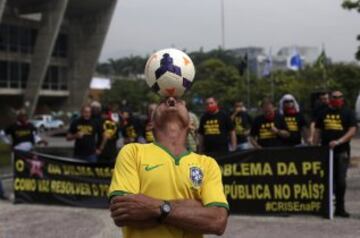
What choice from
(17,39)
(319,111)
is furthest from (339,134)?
(17,39)

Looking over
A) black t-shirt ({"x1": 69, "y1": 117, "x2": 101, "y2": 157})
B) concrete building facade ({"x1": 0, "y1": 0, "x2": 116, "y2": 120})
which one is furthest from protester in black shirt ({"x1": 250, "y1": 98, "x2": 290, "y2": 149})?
concrete building facade ({"x1": 0, "y1": 0, "x2": 116, "y2": 120})

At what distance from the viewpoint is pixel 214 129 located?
10406 mm

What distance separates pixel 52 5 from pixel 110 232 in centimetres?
5324

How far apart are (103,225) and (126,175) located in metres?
5.93

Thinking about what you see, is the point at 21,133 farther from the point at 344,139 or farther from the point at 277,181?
the point at 344,139

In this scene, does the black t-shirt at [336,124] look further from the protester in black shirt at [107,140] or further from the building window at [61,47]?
the building window at [61,47]

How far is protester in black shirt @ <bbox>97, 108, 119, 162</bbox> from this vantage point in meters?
11.6

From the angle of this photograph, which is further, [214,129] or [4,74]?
[4,74]

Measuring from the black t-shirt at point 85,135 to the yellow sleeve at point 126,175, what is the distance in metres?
8.48

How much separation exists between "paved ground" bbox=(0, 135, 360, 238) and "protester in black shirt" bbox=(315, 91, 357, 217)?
397mm

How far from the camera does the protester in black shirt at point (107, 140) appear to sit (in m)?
11.6

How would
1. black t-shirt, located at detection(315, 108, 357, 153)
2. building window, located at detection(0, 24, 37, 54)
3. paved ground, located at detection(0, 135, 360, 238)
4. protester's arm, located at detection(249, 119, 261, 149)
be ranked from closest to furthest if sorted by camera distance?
paved ground, located at detection(0, 135, 360, 238)
black t-shirt, located at detection(315, 108, 357, 153)
protester's arm, located at detection(249, 119, 261, 149)
building window, located at detection(0, 24, 37, 54)

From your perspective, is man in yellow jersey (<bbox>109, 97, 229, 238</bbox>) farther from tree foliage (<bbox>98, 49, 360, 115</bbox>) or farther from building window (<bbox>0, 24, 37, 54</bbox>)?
building window (<bbox>0, 24, 37, 54</bbox>)

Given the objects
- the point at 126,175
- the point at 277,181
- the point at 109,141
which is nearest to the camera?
the point at 126,175
